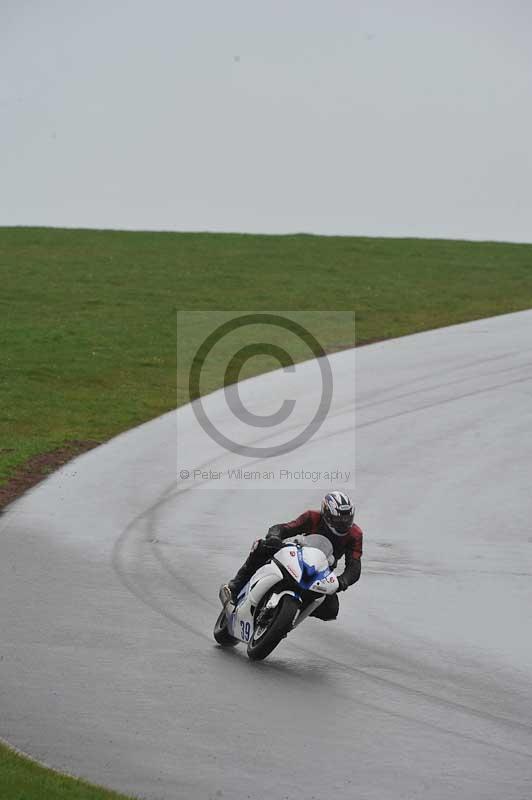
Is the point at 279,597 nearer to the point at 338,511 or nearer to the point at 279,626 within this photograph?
the point at 279,626

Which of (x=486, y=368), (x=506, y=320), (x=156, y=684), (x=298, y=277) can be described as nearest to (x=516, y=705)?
(x=156, y=684)

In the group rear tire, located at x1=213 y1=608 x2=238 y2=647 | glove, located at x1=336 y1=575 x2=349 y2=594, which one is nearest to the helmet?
glove, located at x1=336 y1=575 x2=349 y2=594

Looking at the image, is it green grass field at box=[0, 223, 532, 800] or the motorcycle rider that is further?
green grass field at box=[0, 223, 532, 800]

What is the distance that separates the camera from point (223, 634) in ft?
44.2

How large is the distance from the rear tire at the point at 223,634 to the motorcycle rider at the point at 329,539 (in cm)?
19

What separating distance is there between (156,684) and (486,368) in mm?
23505

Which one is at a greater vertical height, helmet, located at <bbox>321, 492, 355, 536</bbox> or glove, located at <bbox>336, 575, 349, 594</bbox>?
helmet, located at <bbox>321, 492, 355, 536</bbox>

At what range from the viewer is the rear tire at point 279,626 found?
12625mm

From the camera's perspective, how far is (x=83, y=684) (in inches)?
464

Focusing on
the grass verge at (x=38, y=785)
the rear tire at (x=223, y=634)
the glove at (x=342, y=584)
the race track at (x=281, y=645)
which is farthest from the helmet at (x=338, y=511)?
the grass verge at (x=38, y=785)

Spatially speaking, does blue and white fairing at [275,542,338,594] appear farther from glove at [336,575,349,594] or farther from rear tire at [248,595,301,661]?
rear tire at [248,595,301,661]

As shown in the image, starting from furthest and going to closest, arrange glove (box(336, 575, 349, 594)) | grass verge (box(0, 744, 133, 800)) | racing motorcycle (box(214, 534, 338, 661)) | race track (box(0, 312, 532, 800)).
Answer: glove (box(336, 575, 349, 594))
racing motorcycle (box(214, 534, 338, 661))
race track (box(0, 312, 532, 800))
grass verge (box(0, 744, 133, 800))

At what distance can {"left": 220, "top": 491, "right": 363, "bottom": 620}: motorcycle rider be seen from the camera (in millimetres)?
13273

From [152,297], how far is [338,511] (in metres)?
33.7
